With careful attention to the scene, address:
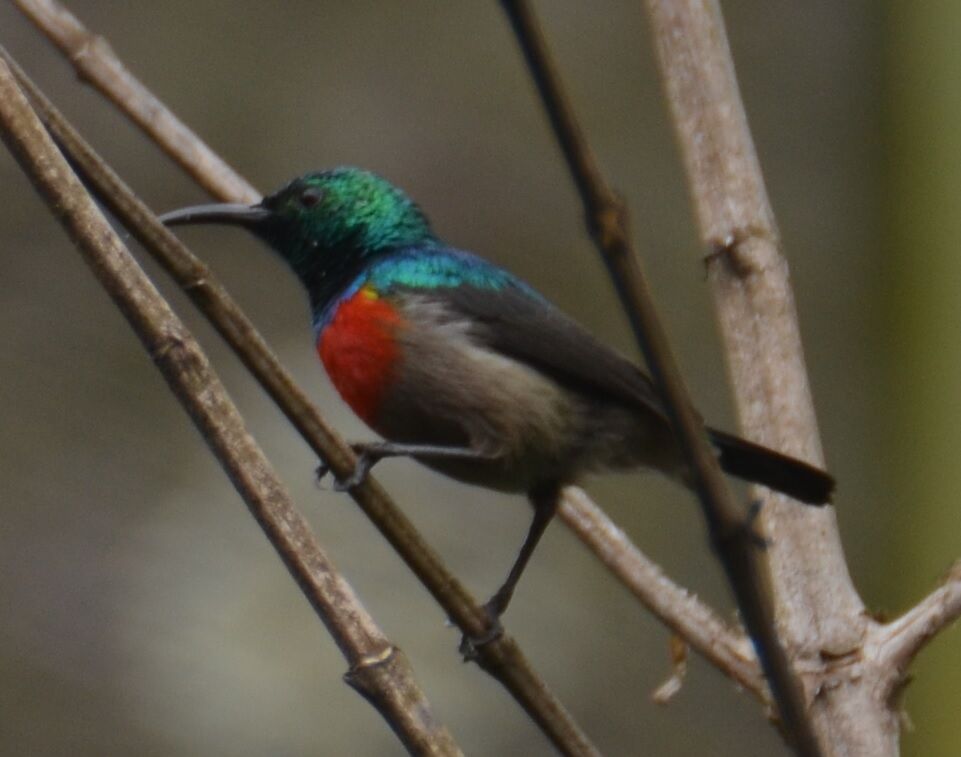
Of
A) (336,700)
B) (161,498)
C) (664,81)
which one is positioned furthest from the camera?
(161,498)

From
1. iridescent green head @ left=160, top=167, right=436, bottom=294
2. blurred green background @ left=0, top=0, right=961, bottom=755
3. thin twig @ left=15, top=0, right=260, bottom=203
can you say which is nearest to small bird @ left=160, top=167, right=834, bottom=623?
iridescent green head @ left=160, top=167, right=436, bottom=294

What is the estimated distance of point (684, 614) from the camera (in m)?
2.34

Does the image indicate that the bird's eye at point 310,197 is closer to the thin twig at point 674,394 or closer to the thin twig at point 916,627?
the thin twig at point 916,627

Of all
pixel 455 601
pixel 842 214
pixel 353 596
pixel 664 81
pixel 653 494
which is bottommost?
pixel 653 494

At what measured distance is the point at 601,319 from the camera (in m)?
5.63

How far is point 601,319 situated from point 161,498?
1.75 meters

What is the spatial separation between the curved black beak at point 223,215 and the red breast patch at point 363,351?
31 cm

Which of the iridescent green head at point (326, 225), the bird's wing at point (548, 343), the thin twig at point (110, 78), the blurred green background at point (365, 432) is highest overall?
the thin twig at point (110, 78)

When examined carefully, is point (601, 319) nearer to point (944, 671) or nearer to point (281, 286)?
point (281, 286)

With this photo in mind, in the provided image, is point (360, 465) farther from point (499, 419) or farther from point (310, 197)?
point (310, 197)

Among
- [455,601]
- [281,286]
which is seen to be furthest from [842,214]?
[455,601]

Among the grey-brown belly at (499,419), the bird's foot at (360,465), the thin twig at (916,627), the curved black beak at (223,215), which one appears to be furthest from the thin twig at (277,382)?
the curved black beak at (223,215)

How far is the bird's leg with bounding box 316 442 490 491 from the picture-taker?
181cm

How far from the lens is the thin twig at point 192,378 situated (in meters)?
1.67
